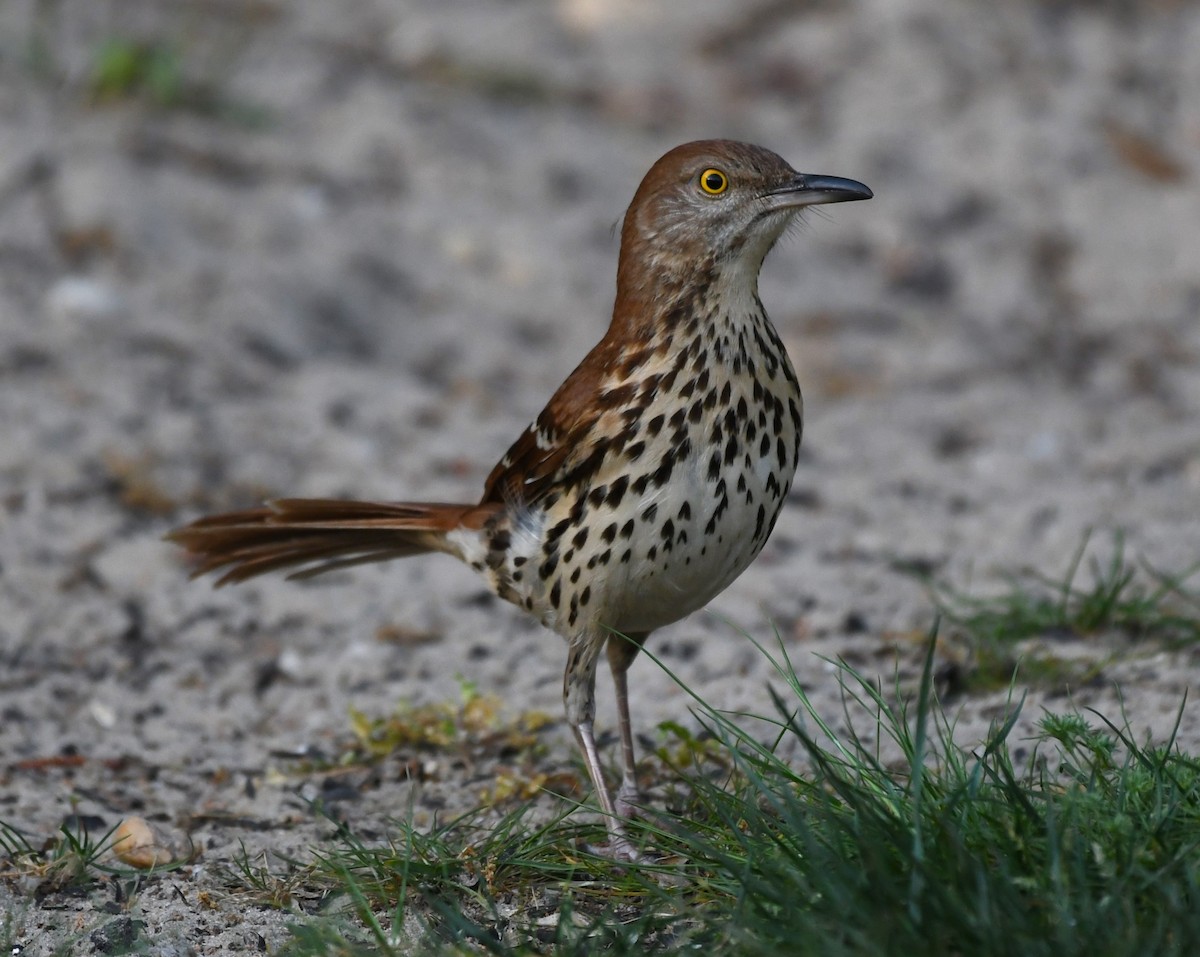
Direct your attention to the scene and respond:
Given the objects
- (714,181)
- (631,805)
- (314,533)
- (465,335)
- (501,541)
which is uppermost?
(465,335)

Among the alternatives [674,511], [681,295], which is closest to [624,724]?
[674,511]

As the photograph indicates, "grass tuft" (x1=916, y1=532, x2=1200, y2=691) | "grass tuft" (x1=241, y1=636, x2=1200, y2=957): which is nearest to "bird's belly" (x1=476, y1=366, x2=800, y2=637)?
"grass tuft" (x1=241, y1=636, x2=1200, y2=957)

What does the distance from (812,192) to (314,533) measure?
1.53 meters

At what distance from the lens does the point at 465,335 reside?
6832mm

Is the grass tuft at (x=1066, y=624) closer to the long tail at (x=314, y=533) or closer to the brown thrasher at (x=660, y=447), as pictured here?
the brown thrasher at (x=660, y=447)

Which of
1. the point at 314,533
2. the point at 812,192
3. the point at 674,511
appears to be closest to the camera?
the point at 674,511

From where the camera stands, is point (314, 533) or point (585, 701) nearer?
point (585, 701)

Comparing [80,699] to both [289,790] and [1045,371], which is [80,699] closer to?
[289,790]

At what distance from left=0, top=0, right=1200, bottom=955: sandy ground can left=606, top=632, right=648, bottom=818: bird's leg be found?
355 millimetres

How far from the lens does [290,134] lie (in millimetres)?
7566

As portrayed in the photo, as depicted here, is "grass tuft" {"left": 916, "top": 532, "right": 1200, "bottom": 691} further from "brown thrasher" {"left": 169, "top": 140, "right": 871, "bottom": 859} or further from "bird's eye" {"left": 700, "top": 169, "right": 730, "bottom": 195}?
"bird's eye" {"left": 700, "top": 169, "right": 730, "bottom": 195}

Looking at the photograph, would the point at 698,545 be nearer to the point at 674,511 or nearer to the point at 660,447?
the point at 674,511

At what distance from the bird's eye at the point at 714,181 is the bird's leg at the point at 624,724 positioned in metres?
1.00

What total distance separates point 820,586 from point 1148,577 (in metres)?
0.99
